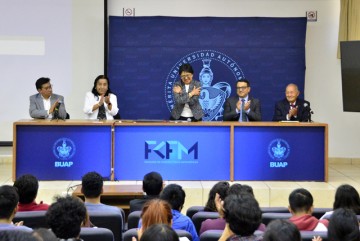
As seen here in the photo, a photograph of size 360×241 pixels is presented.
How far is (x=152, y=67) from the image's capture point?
8773mm

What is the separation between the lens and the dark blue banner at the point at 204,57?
8.73m

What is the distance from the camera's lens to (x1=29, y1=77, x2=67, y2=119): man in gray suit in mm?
6871

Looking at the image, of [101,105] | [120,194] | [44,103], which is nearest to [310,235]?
[120,194]

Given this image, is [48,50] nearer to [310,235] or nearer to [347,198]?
[347,198]

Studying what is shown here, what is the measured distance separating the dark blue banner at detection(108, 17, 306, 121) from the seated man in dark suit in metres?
1.68

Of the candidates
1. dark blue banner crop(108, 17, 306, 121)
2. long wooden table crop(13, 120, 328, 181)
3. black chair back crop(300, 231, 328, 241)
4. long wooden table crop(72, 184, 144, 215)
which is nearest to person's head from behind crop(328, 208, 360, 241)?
black chair back crop(300, 231, 328, 241)

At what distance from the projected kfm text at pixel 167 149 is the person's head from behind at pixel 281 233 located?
4.04 meters

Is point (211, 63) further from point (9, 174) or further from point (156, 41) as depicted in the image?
point (9, 174)

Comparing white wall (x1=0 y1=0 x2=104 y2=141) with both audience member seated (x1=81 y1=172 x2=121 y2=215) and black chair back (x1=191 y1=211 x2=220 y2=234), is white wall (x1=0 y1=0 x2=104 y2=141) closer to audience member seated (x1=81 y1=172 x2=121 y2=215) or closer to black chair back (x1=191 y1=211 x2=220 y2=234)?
audience member seated (x1=81 y1=172 x2=121 y2=215)

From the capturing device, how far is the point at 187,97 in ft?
22.6

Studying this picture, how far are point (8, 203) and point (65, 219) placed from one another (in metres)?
0.65

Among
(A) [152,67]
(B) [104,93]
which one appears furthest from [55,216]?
(A) [152,67]

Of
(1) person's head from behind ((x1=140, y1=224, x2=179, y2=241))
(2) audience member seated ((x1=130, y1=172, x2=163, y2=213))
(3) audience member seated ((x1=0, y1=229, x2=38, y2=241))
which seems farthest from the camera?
(2) audience member seated ((x1=130, y1=172, x2=163, y2=213))

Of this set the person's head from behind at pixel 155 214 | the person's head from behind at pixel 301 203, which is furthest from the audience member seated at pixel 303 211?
the person's head from behind at pixel 155 214
